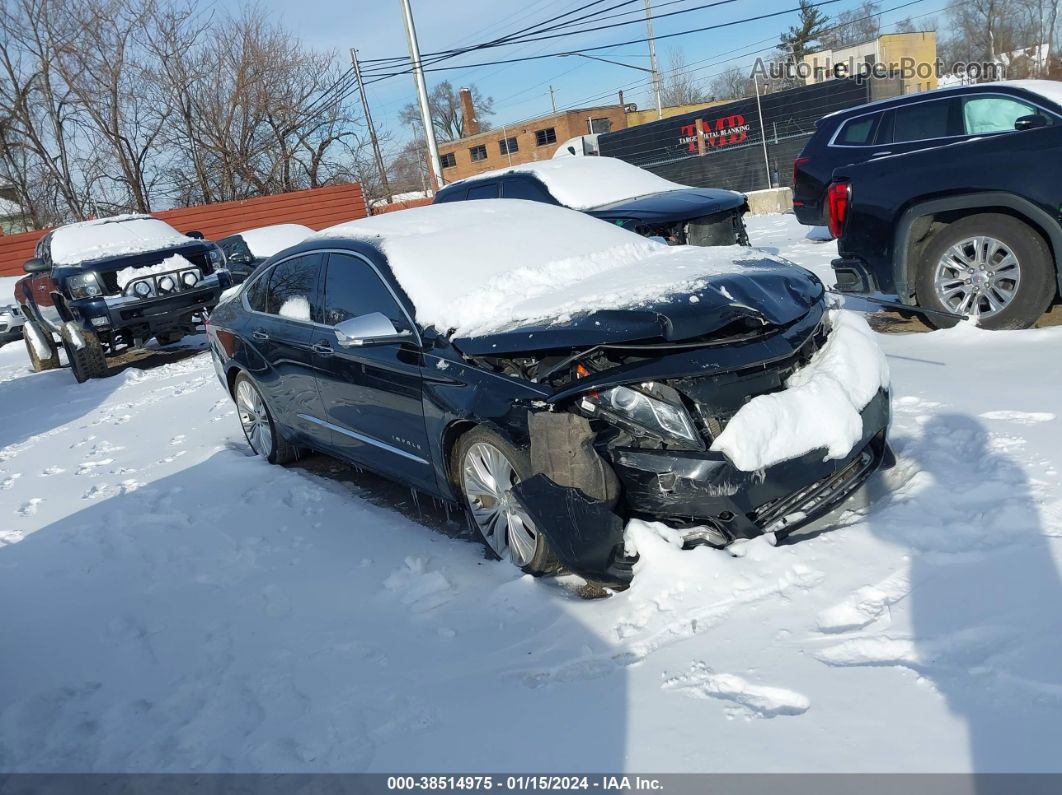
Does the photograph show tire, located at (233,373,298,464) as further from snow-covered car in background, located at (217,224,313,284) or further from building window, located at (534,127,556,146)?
building window, located at (534,127,556,146)

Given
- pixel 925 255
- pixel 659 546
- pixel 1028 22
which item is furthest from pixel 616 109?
→ pixel 659 546

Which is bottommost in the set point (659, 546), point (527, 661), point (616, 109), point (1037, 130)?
point (527, 661)

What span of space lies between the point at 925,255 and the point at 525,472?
13.4 ft

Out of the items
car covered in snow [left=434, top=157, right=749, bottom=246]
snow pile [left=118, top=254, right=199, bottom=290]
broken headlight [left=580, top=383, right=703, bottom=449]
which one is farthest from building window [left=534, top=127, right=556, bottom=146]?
broken headlight [left=580, top=383, right=703, bottom=449]

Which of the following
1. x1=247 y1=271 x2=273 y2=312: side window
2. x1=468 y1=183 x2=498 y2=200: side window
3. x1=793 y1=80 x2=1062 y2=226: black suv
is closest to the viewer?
x1=247 y1=271 x2=273 y2=312: side window

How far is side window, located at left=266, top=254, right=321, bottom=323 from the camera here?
4.75m

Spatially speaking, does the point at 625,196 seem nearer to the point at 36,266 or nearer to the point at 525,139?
the point at 36,266

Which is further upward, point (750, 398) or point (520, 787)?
point (750, 398)

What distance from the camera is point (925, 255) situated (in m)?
5.86

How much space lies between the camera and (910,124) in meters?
7.62

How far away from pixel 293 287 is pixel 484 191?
17.6 ft

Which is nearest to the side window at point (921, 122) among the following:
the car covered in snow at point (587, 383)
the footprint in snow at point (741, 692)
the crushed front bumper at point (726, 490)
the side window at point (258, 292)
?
the car covered in snow at point (587, 383)

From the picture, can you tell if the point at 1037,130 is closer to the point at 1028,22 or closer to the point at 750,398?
the point at 750,398

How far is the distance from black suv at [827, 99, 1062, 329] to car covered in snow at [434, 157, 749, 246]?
1853 mm
